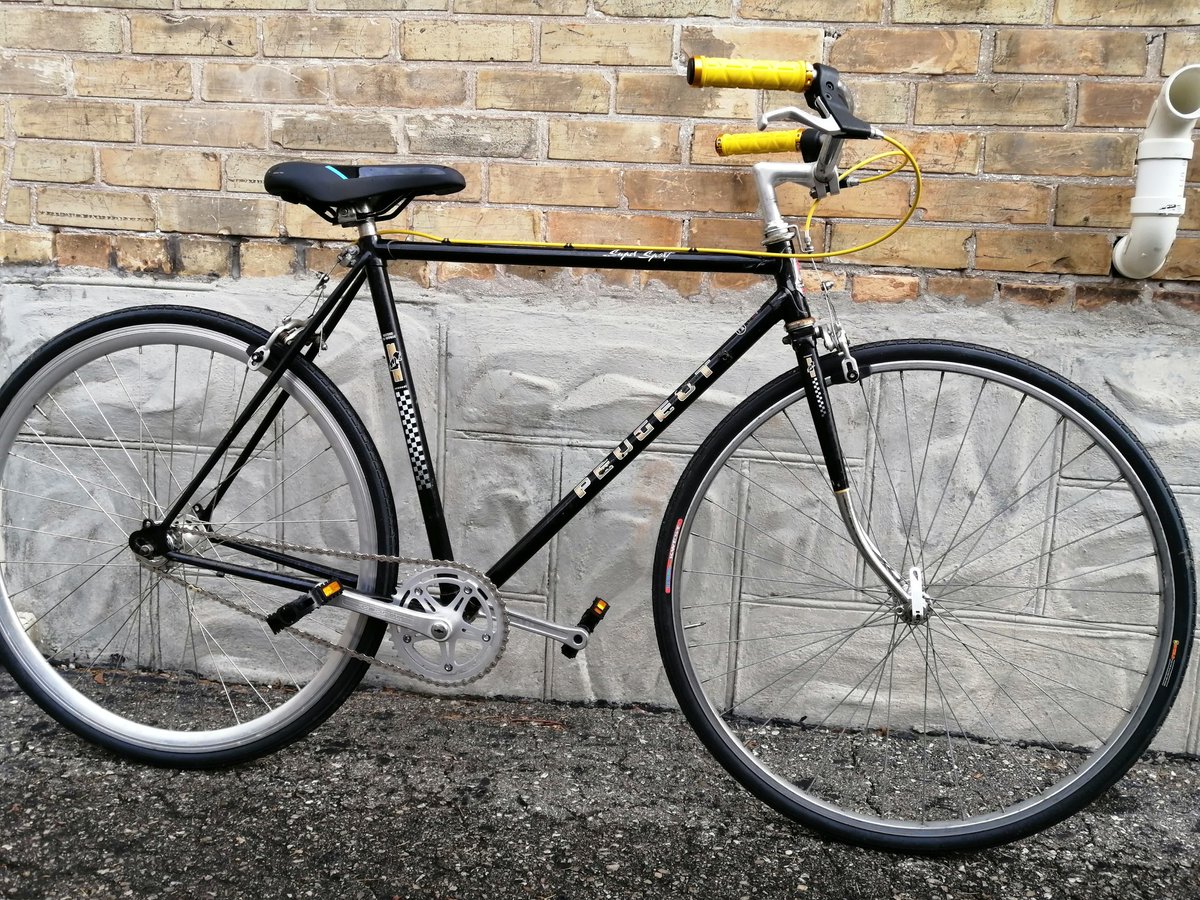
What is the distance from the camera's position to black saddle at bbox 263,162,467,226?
1.83 meters

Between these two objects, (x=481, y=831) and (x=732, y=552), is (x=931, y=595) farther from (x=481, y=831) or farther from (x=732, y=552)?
(x=481, y=831)

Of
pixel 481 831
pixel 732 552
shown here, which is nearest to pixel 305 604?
pixel 481 831

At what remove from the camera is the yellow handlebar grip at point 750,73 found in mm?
1653

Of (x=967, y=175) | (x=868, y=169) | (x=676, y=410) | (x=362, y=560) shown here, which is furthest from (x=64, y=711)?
(x=967, y=175)

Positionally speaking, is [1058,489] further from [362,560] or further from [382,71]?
[382,71]

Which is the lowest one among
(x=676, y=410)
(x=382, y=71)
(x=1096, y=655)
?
(x=1096, y=655)

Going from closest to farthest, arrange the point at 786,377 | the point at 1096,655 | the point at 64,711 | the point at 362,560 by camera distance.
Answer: the point at 786,377, the point at 362,560, the point at 64,711, the point at 1096,655

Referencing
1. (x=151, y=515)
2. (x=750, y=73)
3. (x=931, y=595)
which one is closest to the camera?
(x=750, y=73)

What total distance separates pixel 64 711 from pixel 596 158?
186cm

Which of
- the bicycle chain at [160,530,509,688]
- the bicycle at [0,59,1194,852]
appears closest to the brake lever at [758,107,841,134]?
the bicycle at [0,59,1194,852]

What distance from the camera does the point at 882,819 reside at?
1940mm

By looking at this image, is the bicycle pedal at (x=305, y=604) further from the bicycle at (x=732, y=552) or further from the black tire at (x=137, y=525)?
the black tire at (x=137, y=525)

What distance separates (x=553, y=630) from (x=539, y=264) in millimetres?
764

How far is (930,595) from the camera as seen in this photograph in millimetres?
2137
